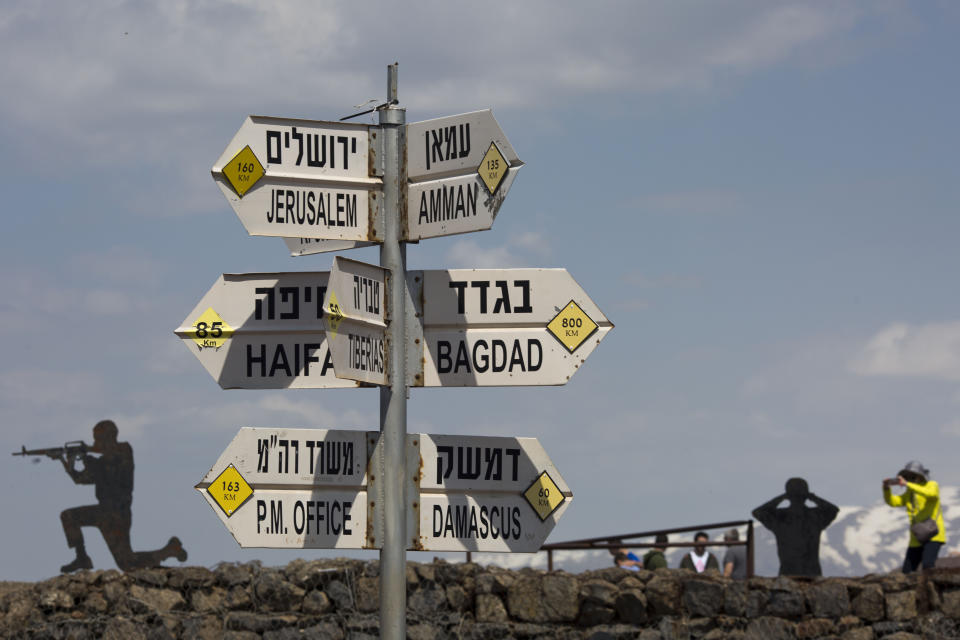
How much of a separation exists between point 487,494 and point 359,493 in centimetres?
50

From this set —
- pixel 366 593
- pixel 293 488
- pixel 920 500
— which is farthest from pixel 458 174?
pixel 920 500

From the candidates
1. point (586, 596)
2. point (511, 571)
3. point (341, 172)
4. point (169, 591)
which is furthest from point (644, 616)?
point (341, 172)

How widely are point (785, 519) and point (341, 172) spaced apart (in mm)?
8410

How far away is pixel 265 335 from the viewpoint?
464 cm

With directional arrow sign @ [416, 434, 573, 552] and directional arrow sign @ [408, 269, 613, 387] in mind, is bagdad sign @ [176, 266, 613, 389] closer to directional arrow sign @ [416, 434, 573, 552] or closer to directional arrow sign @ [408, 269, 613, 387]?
directional arrow sign @ [408, 269, 613, 387]

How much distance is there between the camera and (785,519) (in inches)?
467

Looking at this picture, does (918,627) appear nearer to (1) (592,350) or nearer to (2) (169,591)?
(2) (169,591)

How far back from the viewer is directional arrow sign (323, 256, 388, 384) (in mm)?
4078

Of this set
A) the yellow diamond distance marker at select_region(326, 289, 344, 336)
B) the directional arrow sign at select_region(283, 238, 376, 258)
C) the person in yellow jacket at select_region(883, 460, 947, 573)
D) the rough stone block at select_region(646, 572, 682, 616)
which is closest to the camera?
the yellow diamond distance marker at select_region(326, 289, 344, 336)

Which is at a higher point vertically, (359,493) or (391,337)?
(391,337)

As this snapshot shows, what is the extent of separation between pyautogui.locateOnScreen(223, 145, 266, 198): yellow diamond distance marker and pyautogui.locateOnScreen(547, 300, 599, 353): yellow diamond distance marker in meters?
1.24

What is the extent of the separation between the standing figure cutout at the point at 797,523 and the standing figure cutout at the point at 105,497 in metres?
6.30

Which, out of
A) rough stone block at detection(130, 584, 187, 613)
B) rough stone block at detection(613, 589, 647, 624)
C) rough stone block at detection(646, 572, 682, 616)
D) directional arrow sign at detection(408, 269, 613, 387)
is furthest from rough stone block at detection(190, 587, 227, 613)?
directional arrow sign at detection(408, 269, 613, 387)

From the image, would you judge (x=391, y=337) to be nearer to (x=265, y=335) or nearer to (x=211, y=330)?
(x=265, y=335)
